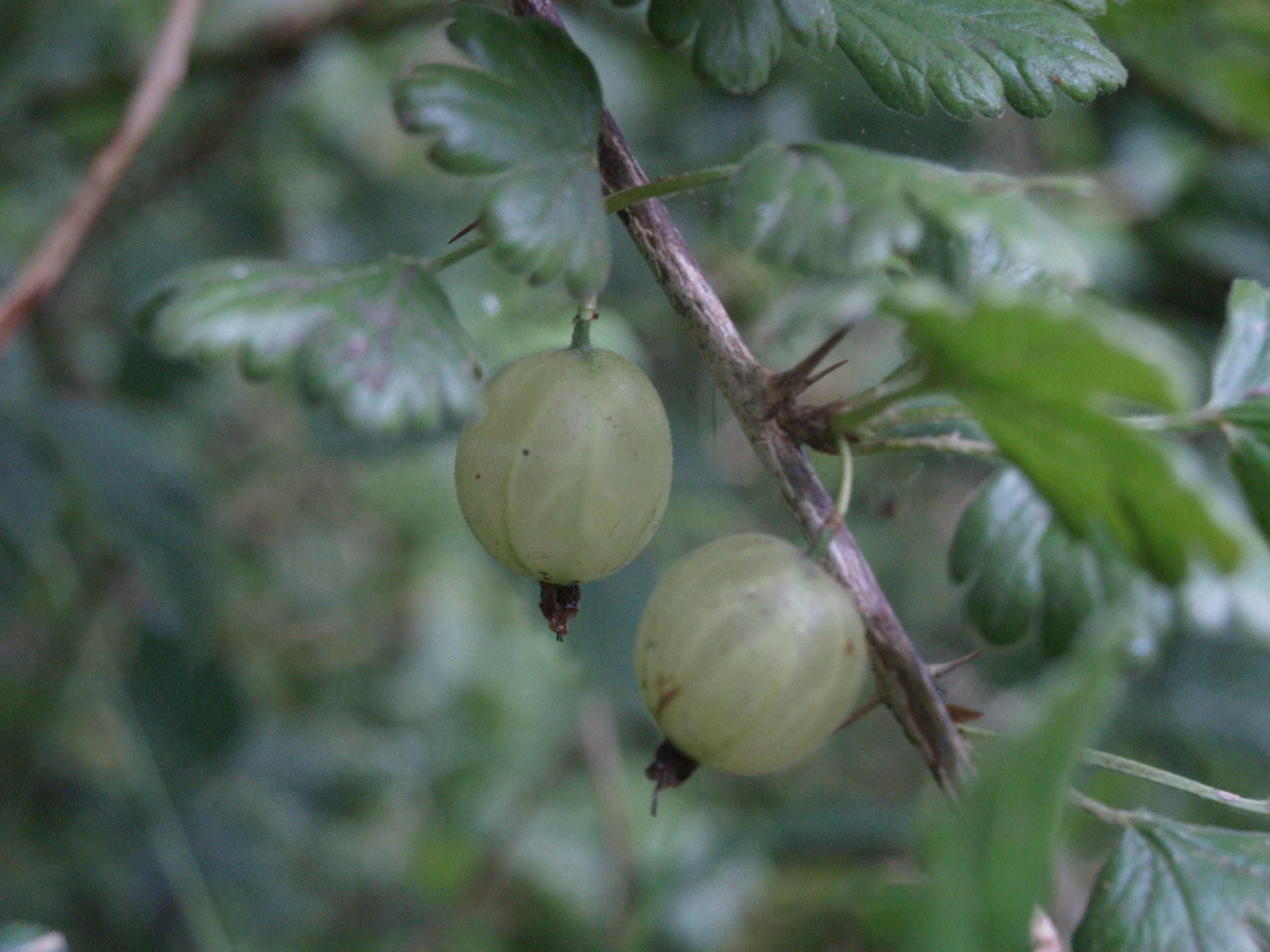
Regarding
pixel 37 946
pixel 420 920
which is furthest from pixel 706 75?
pixel 420 920

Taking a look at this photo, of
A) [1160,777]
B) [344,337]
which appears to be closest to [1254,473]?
[1160,777]

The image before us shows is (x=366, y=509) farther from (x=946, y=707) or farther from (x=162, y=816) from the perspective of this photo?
(x=946, y=707)

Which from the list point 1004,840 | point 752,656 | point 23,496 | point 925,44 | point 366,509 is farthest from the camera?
point 366,509

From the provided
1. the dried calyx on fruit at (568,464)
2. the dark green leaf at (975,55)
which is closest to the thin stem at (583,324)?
the dried calyx on fruit at (568,464)

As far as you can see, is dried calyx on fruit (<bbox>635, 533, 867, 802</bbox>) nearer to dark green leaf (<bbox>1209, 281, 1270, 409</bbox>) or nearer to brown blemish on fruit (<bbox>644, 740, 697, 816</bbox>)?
brown blemish on fruit (<bbox>644, 740, 697, 816</bbox>)

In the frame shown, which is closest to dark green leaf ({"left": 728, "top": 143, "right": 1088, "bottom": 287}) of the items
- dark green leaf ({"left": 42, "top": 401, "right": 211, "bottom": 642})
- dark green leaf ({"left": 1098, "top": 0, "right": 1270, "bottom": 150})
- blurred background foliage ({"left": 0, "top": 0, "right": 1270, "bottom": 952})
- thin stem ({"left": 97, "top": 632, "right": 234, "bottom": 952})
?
blurred background foliage ({"left": 0, "top": 0, "right": 1270, "bottom": 952})

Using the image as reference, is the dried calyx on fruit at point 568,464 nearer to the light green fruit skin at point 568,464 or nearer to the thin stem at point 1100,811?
the light green fruit skin at point 568,464

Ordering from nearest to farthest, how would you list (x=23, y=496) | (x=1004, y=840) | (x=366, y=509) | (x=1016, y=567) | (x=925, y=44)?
(x=1004, y=840) → (x=925, y=44) → (x=1016, y=567) → (x=23, y=496) → (x=366, y=509)
